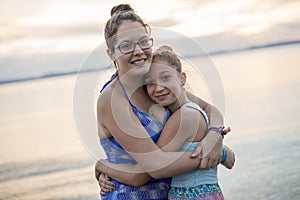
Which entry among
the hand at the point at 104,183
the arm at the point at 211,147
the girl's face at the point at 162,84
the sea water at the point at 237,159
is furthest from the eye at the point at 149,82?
the sea water at the point at 237,159

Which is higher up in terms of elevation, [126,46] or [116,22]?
[116,22]

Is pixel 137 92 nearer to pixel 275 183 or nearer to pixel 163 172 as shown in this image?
pixel 163 172

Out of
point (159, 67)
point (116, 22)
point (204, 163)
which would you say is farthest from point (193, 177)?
point (116, 22)

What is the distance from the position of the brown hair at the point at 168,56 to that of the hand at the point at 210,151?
1.27ft

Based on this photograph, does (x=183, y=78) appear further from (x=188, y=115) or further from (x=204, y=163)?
(x=204, y=163)

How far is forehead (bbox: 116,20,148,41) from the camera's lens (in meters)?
2.99

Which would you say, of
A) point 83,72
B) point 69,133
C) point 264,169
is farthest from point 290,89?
point 83,72

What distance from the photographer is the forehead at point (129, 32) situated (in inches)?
118

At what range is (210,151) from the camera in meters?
3.01

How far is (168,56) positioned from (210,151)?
0.53 m

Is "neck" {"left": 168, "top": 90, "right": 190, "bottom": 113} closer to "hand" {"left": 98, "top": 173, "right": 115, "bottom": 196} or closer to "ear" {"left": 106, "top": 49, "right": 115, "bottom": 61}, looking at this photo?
"ear" {"left": 106, "top": 49, "right": 115, "bottom": 61}

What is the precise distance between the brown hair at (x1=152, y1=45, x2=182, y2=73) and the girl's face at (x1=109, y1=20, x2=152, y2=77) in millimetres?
69

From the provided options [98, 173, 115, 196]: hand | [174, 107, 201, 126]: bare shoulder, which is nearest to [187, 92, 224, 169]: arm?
[174, 107, 201, 126]: bare shoulder

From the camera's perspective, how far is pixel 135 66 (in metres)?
2.97
